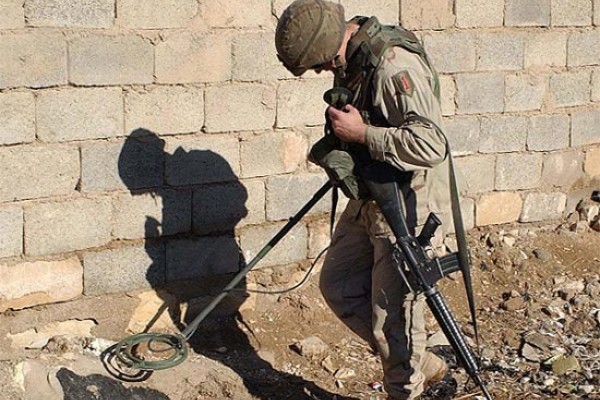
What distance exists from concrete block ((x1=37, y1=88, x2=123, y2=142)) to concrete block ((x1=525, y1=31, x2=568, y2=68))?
→ 8.97 feet

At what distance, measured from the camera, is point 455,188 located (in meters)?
4.23

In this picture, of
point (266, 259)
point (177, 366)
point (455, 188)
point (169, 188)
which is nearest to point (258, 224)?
point (266, 259)

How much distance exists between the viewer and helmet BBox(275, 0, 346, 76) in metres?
4.11

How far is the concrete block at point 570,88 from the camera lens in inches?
268

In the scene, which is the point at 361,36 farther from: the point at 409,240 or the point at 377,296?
the point at 377,296

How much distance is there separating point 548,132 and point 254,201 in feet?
7.16

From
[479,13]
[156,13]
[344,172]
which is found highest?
[479,13]

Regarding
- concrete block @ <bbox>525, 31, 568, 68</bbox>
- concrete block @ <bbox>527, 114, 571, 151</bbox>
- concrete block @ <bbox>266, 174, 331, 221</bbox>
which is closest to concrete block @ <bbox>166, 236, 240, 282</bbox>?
concrete block @ <bbox>266, 174, 331, 221</bbox>

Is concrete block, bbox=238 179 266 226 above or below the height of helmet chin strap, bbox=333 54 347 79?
below

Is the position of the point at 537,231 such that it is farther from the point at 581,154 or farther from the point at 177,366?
the point at 177,366

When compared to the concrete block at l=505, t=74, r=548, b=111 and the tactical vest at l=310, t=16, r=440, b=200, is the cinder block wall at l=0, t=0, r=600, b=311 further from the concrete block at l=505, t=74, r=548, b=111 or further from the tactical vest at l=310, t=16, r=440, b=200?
the tactical vest at l=310, t=16, r=440, b=200

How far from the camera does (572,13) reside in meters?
6.77

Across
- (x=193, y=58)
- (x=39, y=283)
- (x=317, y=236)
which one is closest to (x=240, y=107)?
(x=193, y=58)

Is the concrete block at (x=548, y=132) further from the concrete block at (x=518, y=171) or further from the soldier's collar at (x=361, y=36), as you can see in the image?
the soldier's collar at (x=361, y=36)
